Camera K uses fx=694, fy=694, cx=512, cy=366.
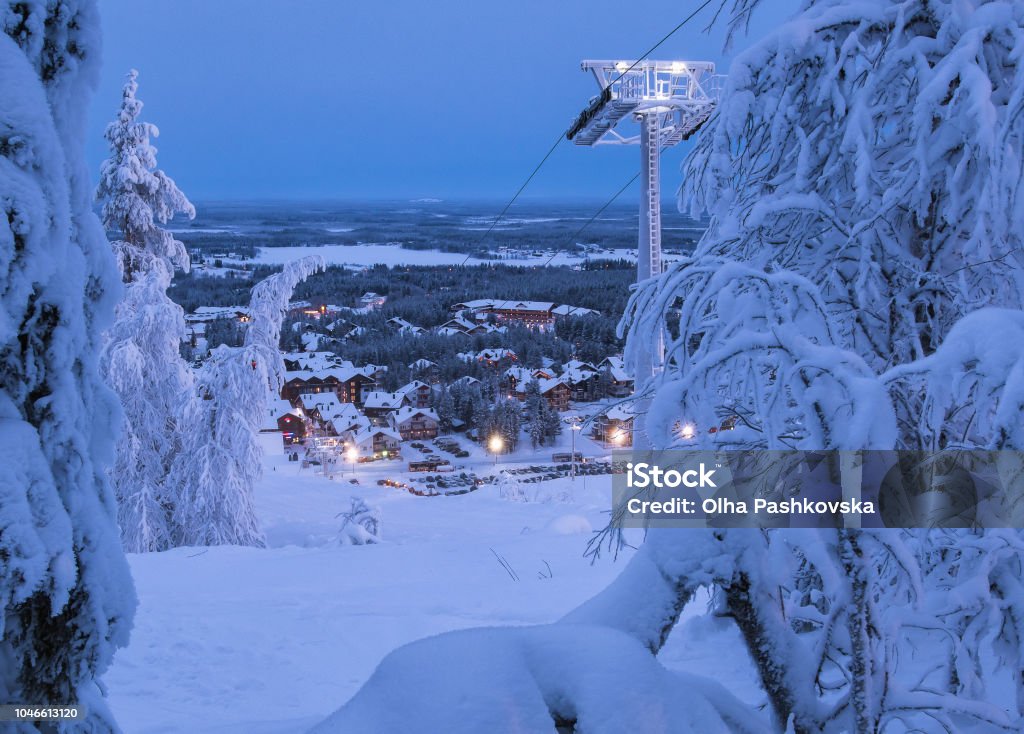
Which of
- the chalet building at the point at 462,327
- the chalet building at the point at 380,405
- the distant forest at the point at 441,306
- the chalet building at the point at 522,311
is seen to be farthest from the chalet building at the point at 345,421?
the chalet building at the point at 522,311

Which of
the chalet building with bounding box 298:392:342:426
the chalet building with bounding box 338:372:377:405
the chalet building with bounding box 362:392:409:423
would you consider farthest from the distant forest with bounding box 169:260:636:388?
the chalet building with bounding box 298:392:342:426

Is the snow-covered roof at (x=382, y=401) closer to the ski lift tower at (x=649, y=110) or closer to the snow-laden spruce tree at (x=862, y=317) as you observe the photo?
the ski lift tower at (x=649, y=110)

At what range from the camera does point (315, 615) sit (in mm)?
7227

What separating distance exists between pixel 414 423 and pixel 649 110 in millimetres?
30772

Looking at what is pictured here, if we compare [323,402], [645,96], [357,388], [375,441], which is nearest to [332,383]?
[357,388]

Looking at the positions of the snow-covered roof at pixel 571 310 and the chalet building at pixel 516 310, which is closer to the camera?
the snow-covered roof at pixel 571 310

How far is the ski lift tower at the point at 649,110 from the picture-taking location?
13273 millimetres

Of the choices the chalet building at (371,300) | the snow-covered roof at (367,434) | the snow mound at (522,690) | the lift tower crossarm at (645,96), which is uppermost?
the lift tower crossarm at (645,96)

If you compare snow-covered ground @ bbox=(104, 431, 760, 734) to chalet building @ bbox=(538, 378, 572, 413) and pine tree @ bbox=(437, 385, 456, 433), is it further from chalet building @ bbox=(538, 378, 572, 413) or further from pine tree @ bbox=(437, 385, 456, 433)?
pine tree @ bbox=(437, 385, 456, 433)

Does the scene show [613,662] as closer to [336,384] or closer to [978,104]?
[978,104]

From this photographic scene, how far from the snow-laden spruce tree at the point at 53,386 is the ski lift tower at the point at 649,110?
1204 cm

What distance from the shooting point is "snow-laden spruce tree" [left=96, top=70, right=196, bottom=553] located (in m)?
13.4

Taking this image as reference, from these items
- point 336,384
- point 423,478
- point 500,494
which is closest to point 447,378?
point 336,384

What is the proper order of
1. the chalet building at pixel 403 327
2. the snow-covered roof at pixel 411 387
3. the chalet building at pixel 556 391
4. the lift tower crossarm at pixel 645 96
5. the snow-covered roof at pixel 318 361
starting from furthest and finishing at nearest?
the chalet building at pixel 403 327 → the snow-covered roof at pixel 411 387 → the chalet building at pixel 556 391 → the snow-covered roof at pixel 318 361 → the lift tower crossarm at pixel 645 96
